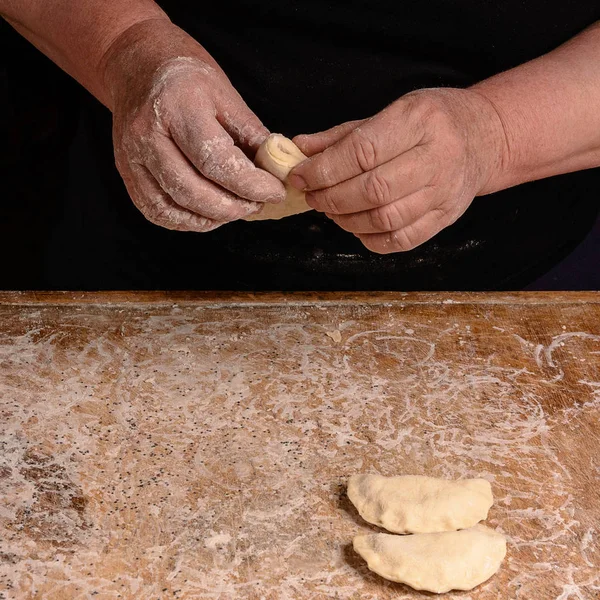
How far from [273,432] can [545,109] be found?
2.46ft

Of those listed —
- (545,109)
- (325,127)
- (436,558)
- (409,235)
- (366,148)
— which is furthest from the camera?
(325,127)

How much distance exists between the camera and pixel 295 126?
1703 millimetres

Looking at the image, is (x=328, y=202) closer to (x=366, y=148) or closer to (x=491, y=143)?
(x=366, y=148)

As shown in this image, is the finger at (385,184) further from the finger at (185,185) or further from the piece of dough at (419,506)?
the piece of dough at (419,506)

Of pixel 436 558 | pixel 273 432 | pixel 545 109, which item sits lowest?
pixel 436 558

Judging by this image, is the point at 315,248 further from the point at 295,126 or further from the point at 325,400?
the point at 325,400

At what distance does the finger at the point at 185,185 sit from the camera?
1.28 metres

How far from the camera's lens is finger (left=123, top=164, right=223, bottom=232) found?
134 centimetres

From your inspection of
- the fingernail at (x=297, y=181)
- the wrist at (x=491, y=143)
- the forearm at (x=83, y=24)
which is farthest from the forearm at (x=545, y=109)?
the forearm at (x=83, y=24)

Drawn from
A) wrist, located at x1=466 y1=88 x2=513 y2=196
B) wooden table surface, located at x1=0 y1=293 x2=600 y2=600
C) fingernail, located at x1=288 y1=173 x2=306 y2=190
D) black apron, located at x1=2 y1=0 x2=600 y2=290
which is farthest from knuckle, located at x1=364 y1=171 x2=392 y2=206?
black apron, located at x1=2 y1=0 x2=600 y2=290

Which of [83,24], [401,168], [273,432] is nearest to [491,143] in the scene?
[401,168]

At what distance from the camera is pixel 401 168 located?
1.25 meters

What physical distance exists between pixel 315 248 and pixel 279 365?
403 mm

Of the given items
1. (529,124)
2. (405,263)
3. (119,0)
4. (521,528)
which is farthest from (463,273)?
(119,0)
